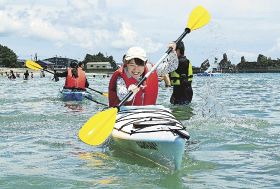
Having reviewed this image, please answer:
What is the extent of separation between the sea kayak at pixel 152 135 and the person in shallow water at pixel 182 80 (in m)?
3.50

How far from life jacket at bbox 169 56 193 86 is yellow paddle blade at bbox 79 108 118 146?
385 cm

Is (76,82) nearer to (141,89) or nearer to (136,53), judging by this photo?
(141,89)

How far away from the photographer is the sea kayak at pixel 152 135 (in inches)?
209

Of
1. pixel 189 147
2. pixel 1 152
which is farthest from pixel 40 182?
pixel 189 147

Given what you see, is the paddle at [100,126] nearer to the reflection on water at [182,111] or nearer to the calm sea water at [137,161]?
the calm sea water at [137,161]

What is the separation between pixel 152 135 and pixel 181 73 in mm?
4935

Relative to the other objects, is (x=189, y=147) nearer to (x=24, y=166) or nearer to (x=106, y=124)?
(x=106, y=124)

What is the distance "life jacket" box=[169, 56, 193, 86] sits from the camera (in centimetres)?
1016

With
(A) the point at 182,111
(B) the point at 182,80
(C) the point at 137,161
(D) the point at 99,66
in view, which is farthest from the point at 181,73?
(D) the point at 99,66

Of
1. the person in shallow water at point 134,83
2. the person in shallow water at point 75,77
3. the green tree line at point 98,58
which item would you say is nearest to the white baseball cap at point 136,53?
the person in shallow water at point 134,83

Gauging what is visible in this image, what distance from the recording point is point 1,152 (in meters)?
6.84

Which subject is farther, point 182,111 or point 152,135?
point 182,111

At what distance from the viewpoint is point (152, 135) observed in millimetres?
5445

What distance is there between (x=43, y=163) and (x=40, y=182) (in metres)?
1.01
